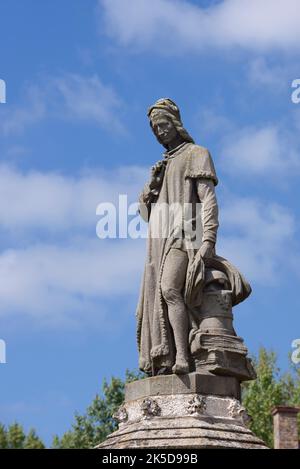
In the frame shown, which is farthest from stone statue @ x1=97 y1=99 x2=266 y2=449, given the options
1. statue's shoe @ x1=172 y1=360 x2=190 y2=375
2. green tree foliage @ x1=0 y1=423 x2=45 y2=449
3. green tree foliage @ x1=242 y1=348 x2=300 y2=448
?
green tree foliage @ x1=0 y1=423 x2=45 y2=449

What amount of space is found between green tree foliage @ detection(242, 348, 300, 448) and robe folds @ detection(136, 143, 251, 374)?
26.4 m

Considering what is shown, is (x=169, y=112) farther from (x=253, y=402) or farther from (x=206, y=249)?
(x=253, y=402)

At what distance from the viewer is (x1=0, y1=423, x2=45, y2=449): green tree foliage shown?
5603cm

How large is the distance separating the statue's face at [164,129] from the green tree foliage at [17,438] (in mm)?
43395

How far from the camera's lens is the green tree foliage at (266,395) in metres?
40.5

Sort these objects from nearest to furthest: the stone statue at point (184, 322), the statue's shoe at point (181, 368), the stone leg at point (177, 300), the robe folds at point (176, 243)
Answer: the stone statue at point (184, 322)
the statue's shoe at point (181, 368)
the stone leg at point (177, 300)
the robe folds at point (176, 243)

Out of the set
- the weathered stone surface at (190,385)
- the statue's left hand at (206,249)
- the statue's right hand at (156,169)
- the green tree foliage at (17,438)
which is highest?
the green tree foliage at (17,438)

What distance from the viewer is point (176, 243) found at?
45.1ft

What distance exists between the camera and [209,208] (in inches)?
545

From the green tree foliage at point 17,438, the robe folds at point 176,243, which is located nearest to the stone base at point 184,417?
the robe folds at point 176,243

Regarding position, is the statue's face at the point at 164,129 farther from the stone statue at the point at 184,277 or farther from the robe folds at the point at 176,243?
the robe folds at the point at 176,243

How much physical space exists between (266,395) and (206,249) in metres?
29.4
